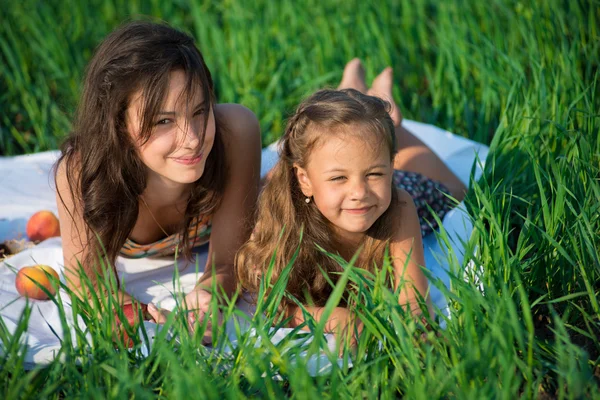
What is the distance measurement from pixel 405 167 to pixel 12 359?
5.74ft

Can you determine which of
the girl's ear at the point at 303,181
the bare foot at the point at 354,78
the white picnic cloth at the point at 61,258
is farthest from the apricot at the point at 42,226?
the bare foot at the point at 354,78

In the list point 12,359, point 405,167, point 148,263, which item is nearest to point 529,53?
point 405,167

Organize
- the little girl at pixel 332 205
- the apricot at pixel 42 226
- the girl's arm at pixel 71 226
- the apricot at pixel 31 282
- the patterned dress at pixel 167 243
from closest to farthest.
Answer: the little girl at pixel 332 205
the girl's arm at pixel 71 226
the apricot at pixel 31 282
the patterned dress at pixel 167 243
the apricot at pixel 42 226

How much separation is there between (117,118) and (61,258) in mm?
791

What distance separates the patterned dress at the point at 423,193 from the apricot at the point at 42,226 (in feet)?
4.39

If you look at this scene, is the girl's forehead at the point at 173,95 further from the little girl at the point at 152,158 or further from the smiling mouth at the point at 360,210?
the smiling mouth at the point at 360,210

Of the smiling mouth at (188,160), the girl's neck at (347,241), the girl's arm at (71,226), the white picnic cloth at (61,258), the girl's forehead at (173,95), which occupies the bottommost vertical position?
the white picnic cloth at (61,258)

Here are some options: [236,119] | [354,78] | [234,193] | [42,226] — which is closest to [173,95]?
[236,119]

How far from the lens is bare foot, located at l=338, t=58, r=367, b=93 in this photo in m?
3.22

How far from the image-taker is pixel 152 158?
2252 mm

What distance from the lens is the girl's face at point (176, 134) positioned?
7.09ft

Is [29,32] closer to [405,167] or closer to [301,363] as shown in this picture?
[405,167]

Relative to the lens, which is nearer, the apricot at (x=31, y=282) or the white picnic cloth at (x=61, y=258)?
the white picnic cloth at (x=61, y=258)

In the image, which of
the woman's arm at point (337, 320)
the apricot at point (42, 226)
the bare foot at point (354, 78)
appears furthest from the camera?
the bare foot at point (354, 78)
